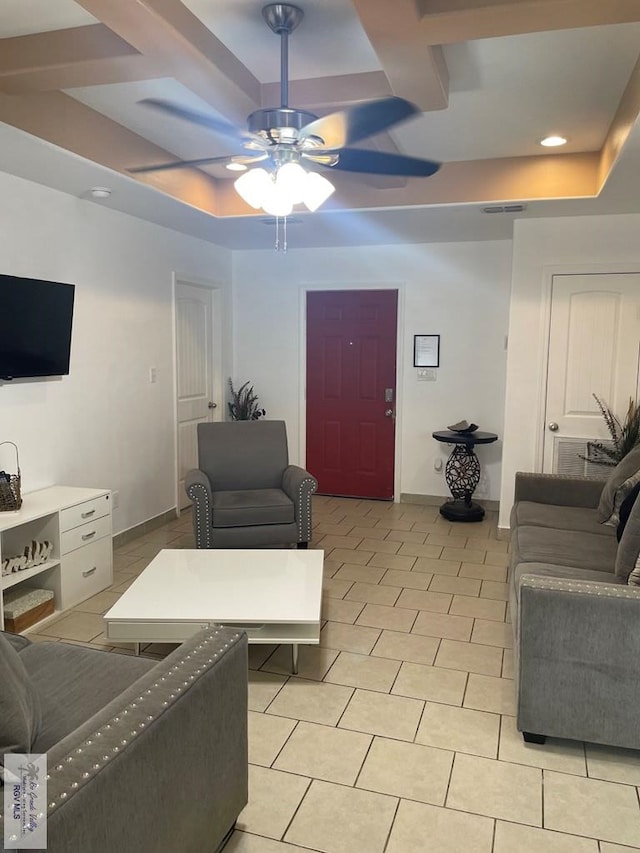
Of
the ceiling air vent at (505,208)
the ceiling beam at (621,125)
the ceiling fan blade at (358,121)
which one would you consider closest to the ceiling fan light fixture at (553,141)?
the ceiling beam at (621,125)

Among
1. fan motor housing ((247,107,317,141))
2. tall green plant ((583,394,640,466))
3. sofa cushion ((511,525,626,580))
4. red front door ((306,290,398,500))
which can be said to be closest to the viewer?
fan motor housing ((247,107,317,141))

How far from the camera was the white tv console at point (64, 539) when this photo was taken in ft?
11.3

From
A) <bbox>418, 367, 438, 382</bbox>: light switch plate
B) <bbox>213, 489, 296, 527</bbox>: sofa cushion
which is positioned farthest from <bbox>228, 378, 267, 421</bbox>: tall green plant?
<bbox>213, 489, 296, 527</bbox>: sofa cushion

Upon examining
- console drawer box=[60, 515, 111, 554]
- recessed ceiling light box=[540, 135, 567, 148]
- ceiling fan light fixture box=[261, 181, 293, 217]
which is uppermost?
recessed ceiling light box=[540, 135, 567, 148]

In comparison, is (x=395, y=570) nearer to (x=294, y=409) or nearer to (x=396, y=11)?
(x=294, y=409)

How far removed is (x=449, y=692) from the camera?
2.73m

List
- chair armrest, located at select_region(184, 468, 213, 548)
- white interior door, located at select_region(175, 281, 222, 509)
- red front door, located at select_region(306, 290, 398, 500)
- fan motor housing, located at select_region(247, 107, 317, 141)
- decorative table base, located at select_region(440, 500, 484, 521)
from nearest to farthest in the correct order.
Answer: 1. fan motor housing, located at select_region(247, 107, 317, 141)
2. chair armrest, located at select_region(184, 468, 213, 548)
3. decorative table base, located at select_region(440, 500, 484, 521)
4. white interior door, located at select_region(175, 281, 222, 509)
5. red front door, located at select_region(306, 290, 398, 500)

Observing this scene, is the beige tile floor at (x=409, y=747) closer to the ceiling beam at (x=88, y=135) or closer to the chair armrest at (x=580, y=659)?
the chair armrest at (x=580, y=659)

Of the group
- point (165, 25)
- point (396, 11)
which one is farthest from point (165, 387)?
point (396, 11)

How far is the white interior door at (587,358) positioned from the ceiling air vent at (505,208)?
24.9 inches

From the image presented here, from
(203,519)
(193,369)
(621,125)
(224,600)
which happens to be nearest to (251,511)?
(203,519)

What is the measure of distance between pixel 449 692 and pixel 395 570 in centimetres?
146

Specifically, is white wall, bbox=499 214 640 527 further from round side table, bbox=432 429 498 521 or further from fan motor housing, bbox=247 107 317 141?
fan motor housing, bbox=247 107 317 141

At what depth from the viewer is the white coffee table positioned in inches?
105
